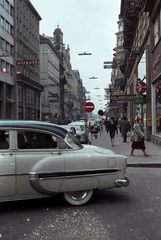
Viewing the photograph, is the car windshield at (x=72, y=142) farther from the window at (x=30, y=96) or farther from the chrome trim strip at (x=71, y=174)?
the window at (x=30, y=96)

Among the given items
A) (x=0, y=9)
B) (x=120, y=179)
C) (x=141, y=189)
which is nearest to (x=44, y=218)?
(x=120, y=179)

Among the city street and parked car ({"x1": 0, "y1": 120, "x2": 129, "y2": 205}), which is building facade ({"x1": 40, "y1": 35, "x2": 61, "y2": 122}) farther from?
parked car ({"x1": 0, "y1": 120, "x2": 129, "y2": 205})

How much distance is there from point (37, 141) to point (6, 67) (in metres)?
37.1

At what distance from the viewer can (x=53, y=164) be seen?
497 centimetres

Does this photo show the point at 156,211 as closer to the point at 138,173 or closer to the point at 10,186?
the point at 10,186

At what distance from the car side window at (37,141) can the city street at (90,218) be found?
1066 millimetres

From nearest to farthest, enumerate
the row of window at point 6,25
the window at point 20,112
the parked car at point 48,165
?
the parked car at point 48,165, the row of window at point 6,25, the window at point 20,112

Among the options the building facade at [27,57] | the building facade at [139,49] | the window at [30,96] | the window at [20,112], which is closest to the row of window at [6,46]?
the building facade at [27,57]

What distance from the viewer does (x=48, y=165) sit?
16.2 feet

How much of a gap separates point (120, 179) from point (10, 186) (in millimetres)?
2004

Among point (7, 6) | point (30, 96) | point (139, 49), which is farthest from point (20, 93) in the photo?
point (139, 49)

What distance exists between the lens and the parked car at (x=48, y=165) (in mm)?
4770

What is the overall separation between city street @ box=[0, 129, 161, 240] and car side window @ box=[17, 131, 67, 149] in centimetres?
107

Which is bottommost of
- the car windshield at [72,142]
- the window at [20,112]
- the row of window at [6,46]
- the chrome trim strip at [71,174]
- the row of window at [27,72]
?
the chrome trim strip at [71,174]
